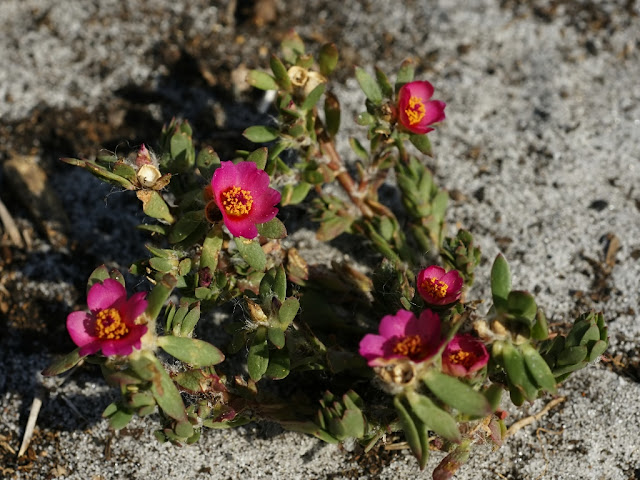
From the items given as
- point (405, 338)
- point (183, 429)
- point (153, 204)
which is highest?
point (153, 204)

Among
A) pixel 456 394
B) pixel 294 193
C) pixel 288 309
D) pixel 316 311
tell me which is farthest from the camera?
pixel 294 193

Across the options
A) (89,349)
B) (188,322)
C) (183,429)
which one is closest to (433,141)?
(188,322)

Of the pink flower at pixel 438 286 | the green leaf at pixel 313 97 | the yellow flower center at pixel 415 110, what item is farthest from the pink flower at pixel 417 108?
the pink flower at pixel 438 286

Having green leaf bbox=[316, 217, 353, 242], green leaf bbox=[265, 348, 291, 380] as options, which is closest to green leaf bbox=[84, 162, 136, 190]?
green leaf bbox=[265, 348, 291, 380]

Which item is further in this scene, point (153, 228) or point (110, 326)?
point (153, 228)

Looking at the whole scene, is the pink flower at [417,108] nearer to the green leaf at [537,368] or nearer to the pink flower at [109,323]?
the green leaf at [537,368]

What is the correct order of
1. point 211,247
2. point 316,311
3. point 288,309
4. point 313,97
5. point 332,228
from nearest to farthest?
point 288,309 < point 211,247 < point 313,97 < point 316,311 < point 332,228

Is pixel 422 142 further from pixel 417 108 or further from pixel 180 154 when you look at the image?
pixel 180 154
